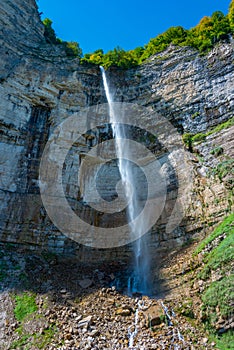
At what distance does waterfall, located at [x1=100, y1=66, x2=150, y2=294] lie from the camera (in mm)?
13555

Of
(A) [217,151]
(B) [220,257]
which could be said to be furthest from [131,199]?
(B) [220,257]

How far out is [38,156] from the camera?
1730cm

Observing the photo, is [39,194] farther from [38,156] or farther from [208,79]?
[208,79]

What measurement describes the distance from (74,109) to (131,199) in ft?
22.0

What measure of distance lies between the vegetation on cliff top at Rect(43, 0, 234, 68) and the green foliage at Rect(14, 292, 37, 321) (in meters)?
15.7

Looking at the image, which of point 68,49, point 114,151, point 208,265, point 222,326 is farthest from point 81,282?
point 68,49

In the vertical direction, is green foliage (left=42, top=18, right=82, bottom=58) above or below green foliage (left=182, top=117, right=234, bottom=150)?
above

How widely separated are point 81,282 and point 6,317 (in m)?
3.24

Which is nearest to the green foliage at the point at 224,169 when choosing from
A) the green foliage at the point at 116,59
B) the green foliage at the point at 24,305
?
the green foliage at the point at 24,305

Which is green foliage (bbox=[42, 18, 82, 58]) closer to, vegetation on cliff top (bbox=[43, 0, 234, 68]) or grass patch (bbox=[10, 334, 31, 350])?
vegetation on cliff top (bbox=[43, 0, 234, 68])

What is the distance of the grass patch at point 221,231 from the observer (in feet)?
38.0

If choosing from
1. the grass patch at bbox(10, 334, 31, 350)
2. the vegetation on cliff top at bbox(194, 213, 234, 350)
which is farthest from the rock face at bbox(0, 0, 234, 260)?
the grass patch at bbox(10, 334, 31, 350)

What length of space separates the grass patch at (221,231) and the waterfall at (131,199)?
2.84m

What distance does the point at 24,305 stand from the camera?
11.1 m
